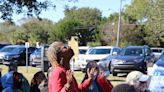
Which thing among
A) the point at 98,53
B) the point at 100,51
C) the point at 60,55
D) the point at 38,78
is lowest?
the point at 98,53

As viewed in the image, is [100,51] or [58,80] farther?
[100,51]

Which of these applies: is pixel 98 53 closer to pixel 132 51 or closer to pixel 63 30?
pixel 132 51

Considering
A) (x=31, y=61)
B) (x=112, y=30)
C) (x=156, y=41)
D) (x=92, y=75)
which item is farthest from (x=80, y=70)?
(x=112, y=30)

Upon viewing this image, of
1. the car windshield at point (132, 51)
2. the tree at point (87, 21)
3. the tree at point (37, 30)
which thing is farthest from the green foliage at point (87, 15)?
the car windshield at point (132, 51)

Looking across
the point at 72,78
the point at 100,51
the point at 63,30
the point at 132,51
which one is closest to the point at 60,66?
the point at 72,78

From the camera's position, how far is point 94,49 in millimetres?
30828

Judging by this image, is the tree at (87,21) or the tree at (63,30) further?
the tree at (87,21)

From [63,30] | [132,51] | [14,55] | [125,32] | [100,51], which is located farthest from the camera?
[63,30]

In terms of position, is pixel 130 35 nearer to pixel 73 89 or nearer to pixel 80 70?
pixel 80 70

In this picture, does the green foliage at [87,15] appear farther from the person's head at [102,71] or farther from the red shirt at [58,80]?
the red shirt at [58,80]

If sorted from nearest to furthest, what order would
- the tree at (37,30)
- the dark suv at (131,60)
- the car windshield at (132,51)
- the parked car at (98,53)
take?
the dark suv at (131,60) < the car windshield at (132,51) < the parked car at (98,53) < the tree at (37,30)

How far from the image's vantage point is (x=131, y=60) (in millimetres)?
24891

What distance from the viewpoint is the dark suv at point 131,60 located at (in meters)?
24.6

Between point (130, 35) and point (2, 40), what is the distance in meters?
29.1
